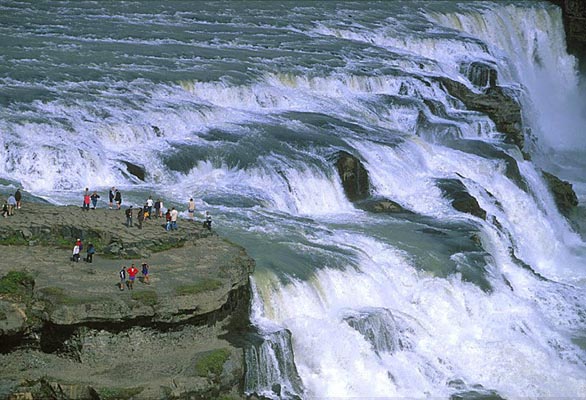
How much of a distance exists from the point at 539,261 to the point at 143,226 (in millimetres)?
16656

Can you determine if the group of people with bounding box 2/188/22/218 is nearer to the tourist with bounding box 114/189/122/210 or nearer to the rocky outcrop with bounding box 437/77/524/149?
the tourist with bounding box 114/189/122/210

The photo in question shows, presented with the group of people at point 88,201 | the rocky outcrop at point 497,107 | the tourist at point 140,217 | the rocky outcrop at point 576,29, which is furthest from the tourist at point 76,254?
the rocky outcrop at point 576,29

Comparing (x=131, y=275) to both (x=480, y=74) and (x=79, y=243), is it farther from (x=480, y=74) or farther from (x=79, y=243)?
(x=480, y=74)

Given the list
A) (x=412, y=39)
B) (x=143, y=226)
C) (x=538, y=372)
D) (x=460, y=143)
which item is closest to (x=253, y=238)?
(x=143, y=226)

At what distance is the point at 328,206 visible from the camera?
38.0 metres

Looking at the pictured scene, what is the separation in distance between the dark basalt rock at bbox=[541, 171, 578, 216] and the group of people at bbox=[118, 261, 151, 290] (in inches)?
937

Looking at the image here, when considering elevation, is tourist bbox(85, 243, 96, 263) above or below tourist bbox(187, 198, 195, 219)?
below

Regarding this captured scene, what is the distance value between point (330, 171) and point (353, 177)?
82cm

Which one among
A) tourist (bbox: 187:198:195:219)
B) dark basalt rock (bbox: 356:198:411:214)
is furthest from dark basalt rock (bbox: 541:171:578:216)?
tourist (bbox: 187:198:195:219)

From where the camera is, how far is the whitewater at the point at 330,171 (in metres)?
29.6

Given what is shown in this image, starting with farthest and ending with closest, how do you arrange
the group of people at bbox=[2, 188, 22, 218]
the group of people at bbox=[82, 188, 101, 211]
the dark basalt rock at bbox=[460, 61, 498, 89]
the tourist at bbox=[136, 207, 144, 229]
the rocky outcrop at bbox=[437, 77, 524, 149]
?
1. the dark basalt rock at bbox=[460, 61, 498, 89]
2. the rocky outcrop at bbox=[437, 77, 524, 149]
3. the group of people at bbox=[82, 188, 101, 211]
4. the tourist at bbox=[136, 207, 144, 229]
5. the group of people at bbox=[2, 188, 22, 218]

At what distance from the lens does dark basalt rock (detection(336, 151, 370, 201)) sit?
3897cm

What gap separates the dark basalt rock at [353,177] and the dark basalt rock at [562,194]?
1011 centimetres

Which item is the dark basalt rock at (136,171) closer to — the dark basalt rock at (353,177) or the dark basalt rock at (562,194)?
the dark basalt rock at (353,177)
